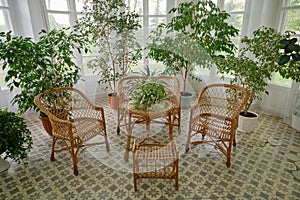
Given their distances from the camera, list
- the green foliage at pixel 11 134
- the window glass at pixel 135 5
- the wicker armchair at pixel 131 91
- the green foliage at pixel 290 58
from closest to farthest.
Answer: the green foliage at pixel 11 134
the green foliage at pixel 290 58
the wicker armchair at pixel 131 91
the window glass at pixel 135 5

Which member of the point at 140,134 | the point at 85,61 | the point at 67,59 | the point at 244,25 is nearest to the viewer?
the point at 67,59

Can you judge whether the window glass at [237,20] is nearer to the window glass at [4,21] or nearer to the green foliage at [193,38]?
the green foliage at [193,38]

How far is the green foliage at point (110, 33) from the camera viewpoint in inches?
121

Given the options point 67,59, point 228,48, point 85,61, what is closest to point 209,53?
point 228,48

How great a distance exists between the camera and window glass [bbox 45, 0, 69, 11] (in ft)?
10.3

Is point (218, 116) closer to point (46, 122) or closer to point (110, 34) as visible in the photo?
point (46, 122)

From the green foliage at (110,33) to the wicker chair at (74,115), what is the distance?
1.14 metres

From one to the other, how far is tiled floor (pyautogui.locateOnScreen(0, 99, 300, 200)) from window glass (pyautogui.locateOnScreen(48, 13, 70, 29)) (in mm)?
2016

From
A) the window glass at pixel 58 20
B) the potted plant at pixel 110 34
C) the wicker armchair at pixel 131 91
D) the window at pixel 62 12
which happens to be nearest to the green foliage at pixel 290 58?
the wicker armchair at pixel 131 91

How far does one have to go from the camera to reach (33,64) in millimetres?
2061

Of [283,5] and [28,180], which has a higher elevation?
[283,5]

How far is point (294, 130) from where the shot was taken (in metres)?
2.75

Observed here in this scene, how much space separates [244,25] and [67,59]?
2.98 metres

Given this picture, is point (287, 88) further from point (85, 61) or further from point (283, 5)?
point (85, 61)
